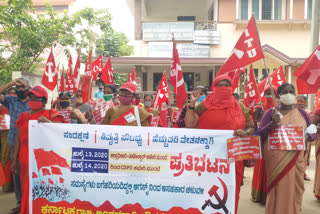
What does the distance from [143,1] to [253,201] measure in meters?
13.1

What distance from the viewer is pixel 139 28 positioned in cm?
1577

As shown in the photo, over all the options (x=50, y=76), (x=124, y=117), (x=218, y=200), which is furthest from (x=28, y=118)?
(x=50, y=76)

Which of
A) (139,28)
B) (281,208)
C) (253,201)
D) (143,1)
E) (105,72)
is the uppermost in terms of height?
(143,1)

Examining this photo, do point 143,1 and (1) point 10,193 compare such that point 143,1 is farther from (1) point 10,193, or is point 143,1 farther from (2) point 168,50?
(1) point 10,193

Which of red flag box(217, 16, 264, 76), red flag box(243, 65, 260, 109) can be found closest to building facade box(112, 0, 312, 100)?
red flag box(243, 65, 260, 109)

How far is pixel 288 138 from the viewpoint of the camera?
3.59 metres

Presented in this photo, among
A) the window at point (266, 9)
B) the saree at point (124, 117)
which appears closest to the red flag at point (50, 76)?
the saree at point (124, 117)

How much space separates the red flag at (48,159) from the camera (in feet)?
11.3

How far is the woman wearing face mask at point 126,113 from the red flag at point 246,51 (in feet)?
3.71

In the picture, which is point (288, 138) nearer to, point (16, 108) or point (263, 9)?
point (16, 108)

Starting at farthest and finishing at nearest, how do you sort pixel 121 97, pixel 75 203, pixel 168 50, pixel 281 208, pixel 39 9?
pixel 39 9 → pixel 168 50 → pixel 121 97 → pixel 281 208 → pixel 75 203

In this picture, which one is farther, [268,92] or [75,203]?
[268,92]

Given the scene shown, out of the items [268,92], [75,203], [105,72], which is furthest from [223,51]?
[75,203]

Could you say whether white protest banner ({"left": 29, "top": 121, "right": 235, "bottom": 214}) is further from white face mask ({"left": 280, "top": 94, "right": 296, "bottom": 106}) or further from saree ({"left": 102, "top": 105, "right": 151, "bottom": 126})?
white face mask ({"left": 280, "top": 94, "right": 296, "bottom": 106})
